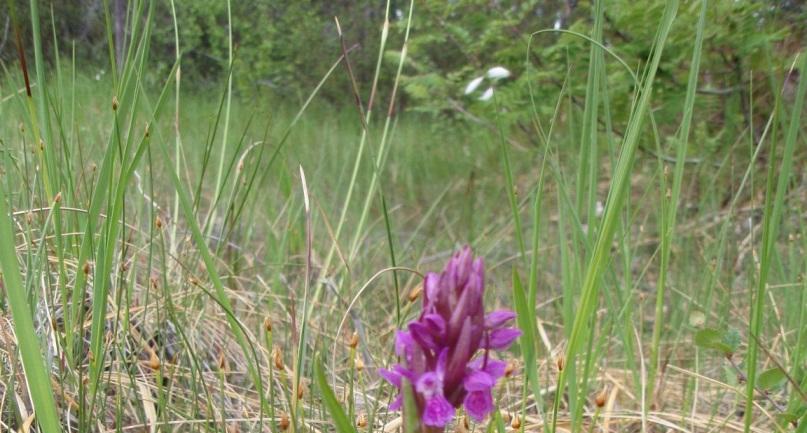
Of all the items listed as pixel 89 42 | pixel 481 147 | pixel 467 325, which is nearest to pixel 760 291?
pixel 467 325

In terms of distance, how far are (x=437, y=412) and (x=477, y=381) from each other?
0.03 m

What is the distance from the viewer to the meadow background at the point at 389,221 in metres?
0.79

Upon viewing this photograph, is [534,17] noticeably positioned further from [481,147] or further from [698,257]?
[698,257]

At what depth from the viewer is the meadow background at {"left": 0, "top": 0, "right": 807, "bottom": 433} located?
790 mm

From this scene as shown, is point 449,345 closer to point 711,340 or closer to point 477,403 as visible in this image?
point 477,403

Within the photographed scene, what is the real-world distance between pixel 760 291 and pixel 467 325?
40 cm

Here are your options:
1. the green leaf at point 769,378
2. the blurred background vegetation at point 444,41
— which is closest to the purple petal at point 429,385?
the blurred background vegetation at point 444,41

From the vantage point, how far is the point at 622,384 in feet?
3.88

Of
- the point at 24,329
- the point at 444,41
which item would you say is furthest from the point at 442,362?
the point at 444,41

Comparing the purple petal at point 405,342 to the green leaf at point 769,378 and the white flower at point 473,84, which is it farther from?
the white flower at point 473,84

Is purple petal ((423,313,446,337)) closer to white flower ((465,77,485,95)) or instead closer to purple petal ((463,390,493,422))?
purple petal ((463,390,493,422))

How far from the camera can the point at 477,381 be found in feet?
1.50

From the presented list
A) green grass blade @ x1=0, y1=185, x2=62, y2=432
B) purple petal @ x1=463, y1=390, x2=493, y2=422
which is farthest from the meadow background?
purple petal @ x1=463, y1=390, x2=493, y2=422

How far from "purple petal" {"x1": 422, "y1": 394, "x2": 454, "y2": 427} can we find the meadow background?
8 centimetres
